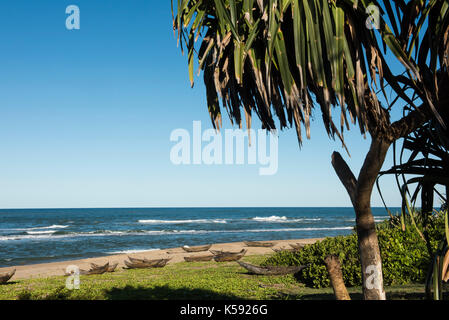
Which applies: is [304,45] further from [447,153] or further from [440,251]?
[440,251]

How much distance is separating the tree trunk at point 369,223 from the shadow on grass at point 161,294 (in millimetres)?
5801

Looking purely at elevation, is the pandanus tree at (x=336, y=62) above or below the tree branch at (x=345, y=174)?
above

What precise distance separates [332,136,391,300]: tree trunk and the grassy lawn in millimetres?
4684

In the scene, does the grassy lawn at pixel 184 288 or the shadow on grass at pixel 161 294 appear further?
the shadow on grass at pixel 161 294

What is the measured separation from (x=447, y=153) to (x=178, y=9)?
2948mm

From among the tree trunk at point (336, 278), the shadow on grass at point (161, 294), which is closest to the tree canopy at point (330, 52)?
the tree trunk at point (336, 278)

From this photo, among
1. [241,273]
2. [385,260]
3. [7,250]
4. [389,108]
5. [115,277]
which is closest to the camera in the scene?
[389,108]

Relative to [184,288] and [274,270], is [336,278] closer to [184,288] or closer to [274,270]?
[184,288]

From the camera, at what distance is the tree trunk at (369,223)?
3.67 m

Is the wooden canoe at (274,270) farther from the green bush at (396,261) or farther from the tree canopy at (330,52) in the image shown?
the tree canopy at (330,52)

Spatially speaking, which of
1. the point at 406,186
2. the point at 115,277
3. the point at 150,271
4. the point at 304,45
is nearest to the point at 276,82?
the point at 304,45

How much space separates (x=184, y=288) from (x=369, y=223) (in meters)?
8.10

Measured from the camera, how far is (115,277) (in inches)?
557

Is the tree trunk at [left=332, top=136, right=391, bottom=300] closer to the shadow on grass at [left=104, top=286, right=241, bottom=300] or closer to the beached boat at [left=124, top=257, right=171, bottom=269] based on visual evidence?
the shadow on grass at [left=104, top=286, right=241, bottom=300]
